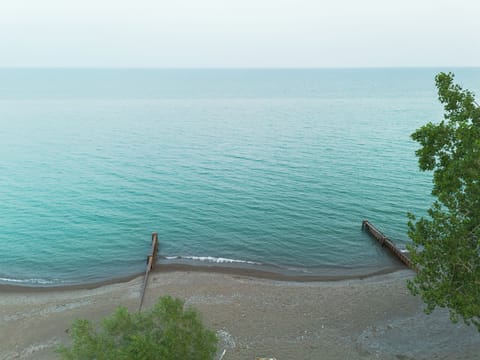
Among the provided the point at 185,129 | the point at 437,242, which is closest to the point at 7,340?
the point at 437,242

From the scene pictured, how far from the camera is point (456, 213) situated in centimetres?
2070

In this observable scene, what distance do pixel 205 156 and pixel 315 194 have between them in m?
29.2

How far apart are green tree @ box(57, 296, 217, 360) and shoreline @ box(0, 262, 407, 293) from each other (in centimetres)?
1937

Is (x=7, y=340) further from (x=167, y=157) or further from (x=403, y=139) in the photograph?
(x=403, y=139)

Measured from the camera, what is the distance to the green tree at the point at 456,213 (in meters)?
19.6

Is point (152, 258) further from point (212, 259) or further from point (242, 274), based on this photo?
point (242, 274)

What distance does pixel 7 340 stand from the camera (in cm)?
2800

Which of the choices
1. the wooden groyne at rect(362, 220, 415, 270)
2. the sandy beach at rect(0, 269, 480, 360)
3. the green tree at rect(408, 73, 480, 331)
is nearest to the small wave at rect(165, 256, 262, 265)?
the sandy beach at rect(0, 269, 480, 360)

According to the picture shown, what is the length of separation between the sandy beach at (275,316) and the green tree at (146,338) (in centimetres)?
783

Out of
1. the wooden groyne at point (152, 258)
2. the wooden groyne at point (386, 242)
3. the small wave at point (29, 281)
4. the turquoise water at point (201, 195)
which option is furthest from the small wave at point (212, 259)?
the wooden groyne at point (386, 242)

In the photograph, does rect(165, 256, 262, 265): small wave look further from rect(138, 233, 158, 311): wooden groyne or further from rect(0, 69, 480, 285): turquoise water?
rect(138, 233, 158, 311): wooden groyne

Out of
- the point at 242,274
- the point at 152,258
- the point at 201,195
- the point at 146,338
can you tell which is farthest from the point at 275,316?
the point at 201,195

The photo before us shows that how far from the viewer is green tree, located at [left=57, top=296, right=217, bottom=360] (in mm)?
16703

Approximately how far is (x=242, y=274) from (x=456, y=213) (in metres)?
22.6
